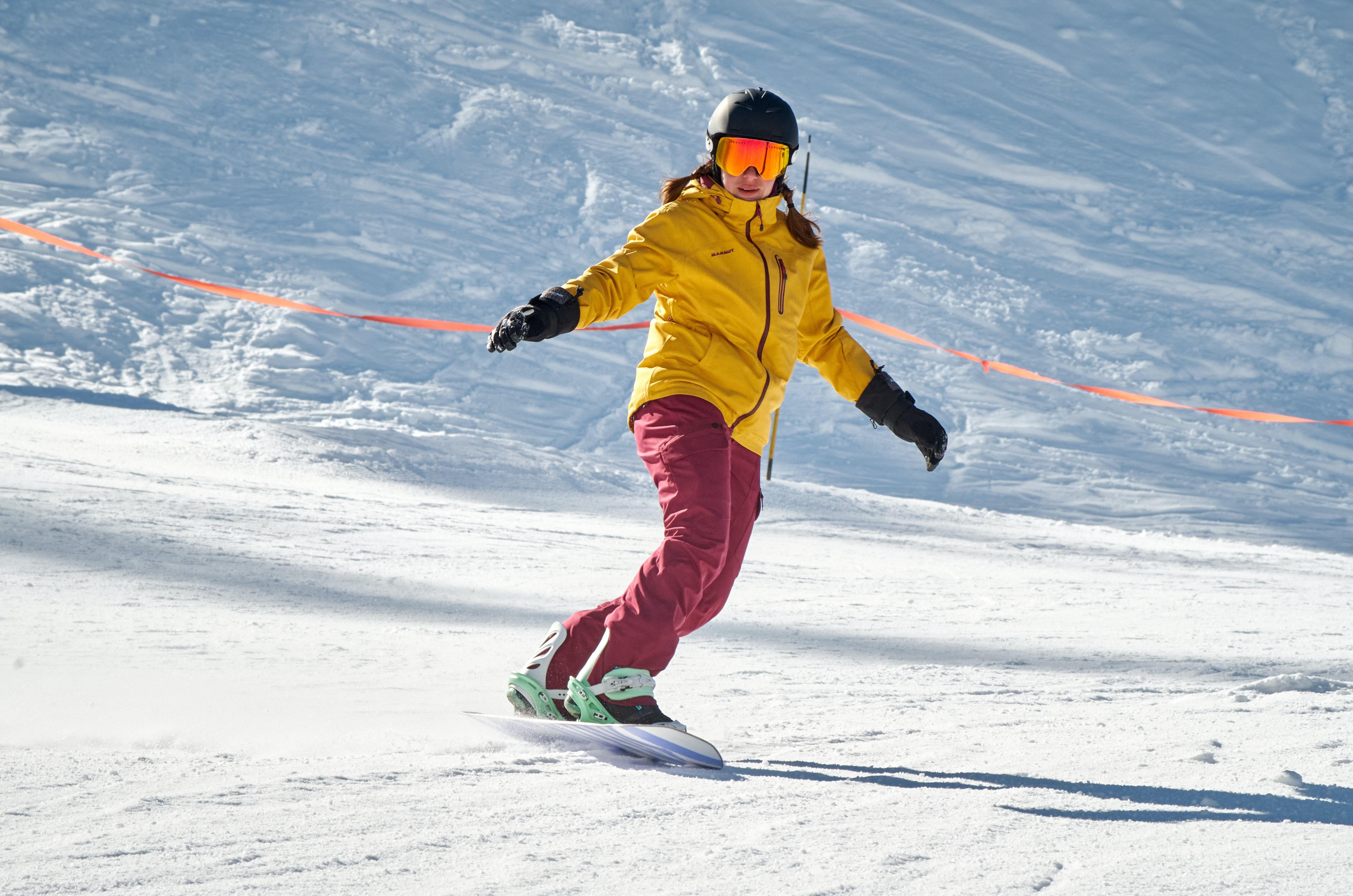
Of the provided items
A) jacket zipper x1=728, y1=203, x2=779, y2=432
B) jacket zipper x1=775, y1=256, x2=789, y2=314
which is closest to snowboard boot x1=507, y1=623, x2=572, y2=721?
jacket zipper x1=728, y1=203, x2=779, y2=432

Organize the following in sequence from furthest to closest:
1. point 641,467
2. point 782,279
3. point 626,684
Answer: point 641,467 → point 782,279 → point 626,684

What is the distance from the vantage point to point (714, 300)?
7.62 ft

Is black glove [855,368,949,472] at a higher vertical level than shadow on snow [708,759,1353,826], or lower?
higher

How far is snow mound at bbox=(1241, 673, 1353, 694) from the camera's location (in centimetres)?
299

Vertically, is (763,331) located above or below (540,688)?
above

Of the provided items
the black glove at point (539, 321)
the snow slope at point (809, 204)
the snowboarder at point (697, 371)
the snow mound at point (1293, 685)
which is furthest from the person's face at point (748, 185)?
the snow slope at point (809, 204)

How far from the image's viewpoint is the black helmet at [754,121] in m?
2.40

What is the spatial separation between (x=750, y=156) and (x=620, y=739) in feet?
3.81

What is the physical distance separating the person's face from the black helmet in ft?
0.22

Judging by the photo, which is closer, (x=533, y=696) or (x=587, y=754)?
(x=587, y=754)

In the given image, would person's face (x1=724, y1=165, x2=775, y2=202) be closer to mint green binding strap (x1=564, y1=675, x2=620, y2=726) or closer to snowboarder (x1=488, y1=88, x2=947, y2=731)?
snowboarder (x1=488, y1=88, x2=947, y2=731)

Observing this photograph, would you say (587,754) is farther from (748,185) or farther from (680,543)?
(748,185)

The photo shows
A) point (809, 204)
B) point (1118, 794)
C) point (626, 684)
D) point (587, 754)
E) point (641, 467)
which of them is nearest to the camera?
point (1118, 794)

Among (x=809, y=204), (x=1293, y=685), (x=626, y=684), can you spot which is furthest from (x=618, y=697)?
(x=809, y=204)
